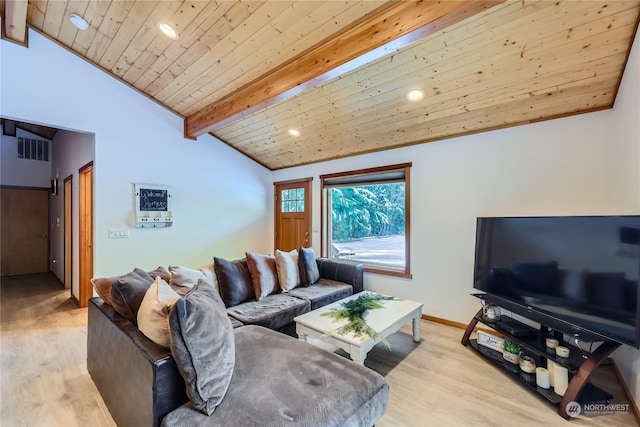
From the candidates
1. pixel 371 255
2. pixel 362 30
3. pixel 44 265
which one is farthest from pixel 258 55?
pixel 44 265

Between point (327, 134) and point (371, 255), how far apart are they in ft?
6.35

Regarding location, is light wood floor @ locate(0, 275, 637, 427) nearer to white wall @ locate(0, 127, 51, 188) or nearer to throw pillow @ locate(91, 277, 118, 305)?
throw pillow @ locate(91, 277, 118, 305)

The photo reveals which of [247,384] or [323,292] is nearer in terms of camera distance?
[247,384]

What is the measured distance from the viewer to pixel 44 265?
242 inches

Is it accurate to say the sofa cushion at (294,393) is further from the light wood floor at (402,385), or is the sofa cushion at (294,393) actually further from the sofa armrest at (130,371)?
the light wood floor at (402,385)

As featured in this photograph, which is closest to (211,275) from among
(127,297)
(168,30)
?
(127,297)

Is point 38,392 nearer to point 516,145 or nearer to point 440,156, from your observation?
point 440,156

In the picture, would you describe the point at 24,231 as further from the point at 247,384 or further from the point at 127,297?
the point at 247,384

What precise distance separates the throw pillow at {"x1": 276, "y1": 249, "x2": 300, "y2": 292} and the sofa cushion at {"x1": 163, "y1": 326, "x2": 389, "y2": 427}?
1480 millimetres

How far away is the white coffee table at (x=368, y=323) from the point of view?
2053 millimetres

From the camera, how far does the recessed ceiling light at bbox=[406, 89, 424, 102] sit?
9.03 ft

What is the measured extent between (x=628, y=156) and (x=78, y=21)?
5121 mm

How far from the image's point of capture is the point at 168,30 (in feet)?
8.78

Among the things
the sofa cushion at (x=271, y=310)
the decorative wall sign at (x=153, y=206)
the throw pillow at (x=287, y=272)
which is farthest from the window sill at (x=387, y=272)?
the decorative wall sign at (x=153, y=206)
